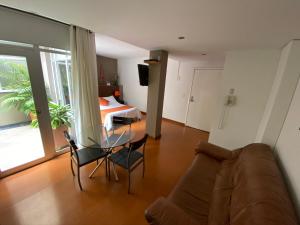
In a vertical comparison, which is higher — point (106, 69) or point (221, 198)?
point (106, 69)

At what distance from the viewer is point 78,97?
249 cm

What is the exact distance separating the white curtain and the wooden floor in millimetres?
659

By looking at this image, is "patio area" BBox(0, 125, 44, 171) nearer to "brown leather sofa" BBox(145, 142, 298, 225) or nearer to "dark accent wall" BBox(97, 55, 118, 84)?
"brown leather sofa" BBox(145, 142, 298, 225)

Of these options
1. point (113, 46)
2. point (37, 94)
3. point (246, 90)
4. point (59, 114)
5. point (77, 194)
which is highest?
point (113, 46)

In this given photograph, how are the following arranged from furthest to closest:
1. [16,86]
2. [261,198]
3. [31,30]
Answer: [16,86] → [31,30] → [261,198]

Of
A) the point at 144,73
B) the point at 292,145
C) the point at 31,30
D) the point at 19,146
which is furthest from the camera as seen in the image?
the point at 144,73

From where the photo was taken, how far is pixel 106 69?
5.67 m

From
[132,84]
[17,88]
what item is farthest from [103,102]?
[17,88]

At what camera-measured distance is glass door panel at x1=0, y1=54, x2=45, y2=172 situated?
196 centimetres

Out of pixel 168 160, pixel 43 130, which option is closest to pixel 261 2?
pixel 168 160

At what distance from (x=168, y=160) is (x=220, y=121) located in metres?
1.44

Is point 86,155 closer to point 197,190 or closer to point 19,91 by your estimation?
point 19,91

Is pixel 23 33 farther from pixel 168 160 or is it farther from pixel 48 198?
pixel 168 160

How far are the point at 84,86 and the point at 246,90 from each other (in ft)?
10.3
